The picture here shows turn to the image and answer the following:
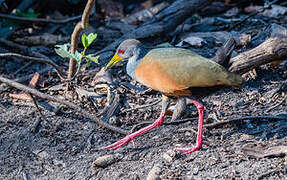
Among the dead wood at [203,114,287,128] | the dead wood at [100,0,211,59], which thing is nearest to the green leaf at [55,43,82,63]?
the dead wood at [203,114,287,128]

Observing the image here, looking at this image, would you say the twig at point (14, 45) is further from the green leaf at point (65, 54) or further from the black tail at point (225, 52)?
the black tail at point (225, 52)

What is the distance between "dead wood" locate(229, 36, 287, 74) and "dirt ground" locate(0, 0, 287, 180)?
299 millimetres

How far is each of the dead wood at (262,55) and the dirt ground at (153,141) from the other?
0.30m

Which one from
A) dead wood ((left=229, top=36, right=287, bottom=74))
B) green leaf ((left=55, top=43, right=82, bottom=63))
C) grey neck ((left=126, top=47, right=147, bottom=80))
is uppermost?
green leaf ((left=55, top=43, right=82, bottom=63))

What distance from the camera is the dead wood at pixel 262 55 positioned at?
4344mm

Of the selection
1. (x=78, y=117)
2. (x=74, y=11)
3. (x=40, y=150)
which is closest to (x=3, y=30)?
(x=74, y=11)

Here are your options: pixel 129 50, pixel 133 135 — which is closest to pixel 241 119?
pixel 133 135

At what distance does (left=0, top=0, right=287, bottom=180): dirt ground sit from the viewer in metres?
3.28

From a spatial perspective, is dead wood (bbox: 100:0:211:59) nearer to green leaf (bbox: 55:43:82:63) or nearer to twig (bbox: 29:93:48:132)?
green leaf (bbox: 55:43:82:63)

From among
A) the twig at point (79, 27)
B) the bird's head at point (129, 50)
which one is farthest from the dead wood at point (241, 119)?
the twig at point (79, 27)

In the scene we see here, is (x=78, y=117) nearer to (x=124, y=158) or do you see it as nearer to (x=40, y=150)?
(x=40, y=150)

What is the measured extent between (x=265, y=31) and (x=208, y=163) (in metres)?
2.80

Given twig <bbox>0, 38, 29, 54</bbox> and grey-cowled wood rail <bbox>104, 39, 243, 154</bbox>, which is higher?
grey-cowled wood rail <bbox>104, 39, 243, 154</bbox>

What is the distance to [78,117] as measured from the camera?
4371mm
